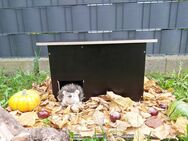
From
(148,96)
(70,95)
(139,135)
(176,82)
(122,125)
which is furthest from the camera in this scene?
(176,82)

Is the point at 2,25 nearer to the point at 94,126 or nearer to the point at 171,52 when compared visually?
the point at 94,126

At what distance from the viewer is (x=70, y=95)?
2299 mm

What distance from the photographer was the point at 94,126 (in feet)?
6.79

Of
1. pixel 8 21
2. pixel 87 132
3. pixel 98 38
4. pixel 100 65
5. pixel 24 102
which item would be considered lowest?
pixel 87 132

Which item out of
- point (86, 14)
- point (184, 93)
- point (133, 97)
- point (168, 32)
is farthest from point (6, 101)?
point (168, 32)

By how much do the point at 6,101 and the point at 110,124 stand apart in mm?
1167

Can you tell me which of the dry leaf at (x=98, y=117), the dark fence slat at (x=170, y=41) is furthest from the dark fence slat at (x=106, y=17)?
the dry leaf at (x=98, y=117)

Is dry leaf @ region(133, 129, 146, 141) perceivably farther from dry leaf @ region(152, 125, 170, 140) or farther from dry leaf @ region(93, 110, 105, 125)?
dry leaf @ region(93, 110, 105, 125)

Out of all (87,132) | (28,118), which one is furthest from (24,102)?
(87,132)

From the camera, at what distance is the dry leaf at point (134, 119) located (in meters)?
2.03

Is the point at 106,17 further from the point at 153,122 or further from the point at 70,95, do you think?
the point at 153,122

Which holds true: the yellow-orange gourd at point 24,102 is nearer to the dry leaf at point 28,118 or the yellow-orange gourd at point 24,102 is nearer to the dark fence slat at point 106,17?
the dry leaf at point 28,118

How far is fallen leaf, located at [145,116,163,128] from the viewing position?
6.68 feet

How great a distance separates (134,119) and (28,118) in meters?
0.93
